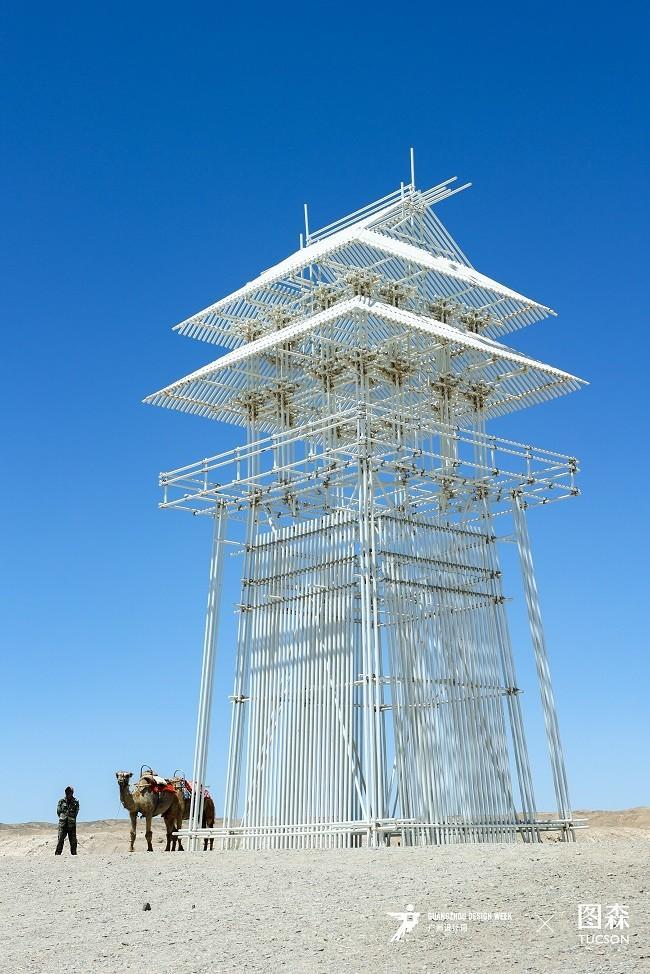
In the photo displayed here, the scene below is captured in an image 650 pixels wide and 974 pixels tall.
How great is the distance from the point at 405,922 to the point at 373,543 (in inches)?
422

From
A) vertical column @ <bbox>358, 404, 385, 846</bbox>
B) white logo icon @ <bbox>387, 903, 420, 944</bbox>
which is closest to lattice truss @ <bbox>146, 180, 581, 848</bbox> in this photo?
vertical column @ <bbox>358, 404, 385, 846</bbox>

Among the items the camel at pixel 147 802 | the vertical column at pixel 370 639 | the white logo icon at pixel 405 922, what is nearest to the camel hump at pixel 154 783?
the camel at pixel 147 802

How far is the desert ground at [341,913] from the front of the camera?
12.7 meters

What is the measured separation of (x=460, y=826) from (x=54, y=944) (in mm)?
10914

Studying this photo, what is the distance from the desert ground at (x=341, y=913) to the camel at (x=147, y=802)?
18.3 feet

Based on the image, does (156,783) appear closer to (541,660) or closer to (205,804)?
(205,804)

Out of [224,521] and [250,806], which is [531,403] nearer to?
[224,521]

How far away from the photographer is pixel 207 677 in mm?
27234

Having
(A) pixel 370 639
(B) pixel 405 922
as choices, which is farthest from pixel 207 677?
(B) pixel 405 922

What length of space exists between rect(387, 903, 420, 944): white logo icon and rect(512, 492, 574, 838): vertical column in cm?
1269

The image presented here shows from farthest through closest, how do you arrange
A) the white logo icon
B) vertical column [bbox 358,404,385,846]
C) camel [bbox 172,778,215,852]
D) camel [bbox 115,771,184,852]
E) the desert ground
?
camel [bbox 172,778,215,852]
camel [bbox 115,771,184,852]
vertical column [bbox 358,404,385,846]
the white logo icon
the desert ground

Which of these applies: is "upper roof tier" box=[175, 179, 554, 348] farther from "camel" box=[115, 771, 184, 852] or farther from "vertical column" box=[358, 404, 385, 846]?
"camel" box=[115, 771, 184, 852]

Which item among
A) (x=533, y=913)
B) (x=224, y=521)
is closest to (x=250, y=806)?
(x=224, y=521)

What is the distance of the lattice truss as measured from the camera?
24.1m
